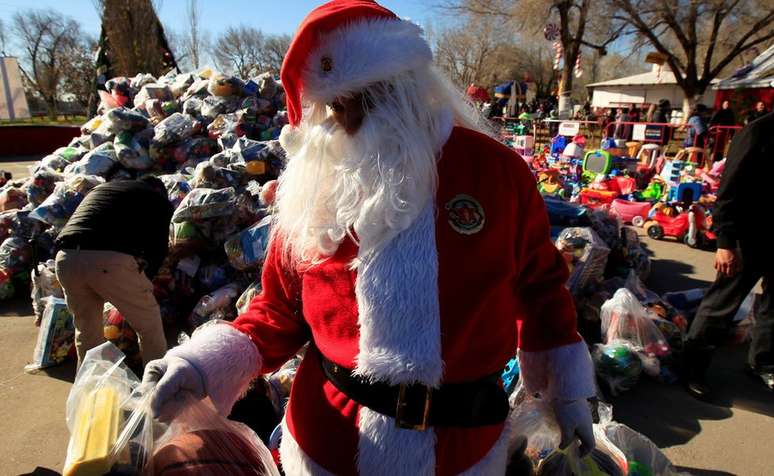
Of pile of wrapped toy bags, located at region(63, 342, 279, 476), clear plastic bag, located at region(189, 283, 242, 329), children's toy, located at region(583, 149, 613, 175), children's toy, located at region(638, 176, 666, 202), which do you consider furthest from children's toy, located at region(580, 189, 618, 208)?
pile of wrapped toy bags, located at region(63, 342, 279, 476)

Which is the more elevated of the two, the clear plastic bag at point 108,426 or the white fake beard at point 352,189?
the white fake beard at point 352,189

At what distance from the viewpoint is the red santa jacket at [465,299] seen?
45.7 inches

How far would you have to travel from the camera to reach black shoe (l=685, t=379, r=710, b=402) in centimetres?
317

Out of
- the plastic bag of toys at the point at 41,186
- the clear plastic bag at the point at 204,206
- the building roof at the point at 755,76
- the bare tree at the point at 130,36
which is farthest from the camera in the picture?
the building roof at the point at 755,76

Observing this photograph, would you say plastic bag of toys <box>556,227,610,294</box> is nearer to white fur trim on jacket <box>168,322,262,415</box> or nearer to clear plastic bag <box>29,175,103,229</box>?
white fur trim on jacket <box>168,322,262,415</box>

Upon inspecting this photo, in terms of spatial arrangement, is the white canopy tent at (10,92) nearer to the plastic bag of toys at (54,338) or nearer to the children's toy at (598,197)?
the plastic bag of toys at (54,338)

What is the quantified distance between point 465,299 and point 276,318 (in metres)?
0.60

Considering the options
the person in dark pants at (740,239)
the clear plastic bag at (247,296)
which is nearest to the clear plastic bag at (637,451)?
the person in dark pants at (740,239)

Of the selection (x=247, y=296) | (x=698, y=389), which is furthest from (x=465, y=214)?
(x=698, y=389)

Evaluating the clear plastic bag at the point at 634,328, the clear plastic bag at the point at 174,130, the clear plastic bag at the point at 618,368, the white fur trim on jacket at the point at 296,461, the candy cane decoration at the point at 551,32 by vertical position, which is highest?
the candy cane decoration at the point at 551,32

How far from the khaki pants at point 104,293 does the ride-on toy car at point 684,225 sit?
6.39 m

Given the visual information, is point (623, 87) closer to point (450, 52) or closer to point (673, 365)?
point (450, 52)

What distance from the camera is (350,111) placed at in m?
1.27

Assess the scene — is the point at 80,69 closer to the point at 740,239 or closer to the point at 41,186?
the point at 41,186
